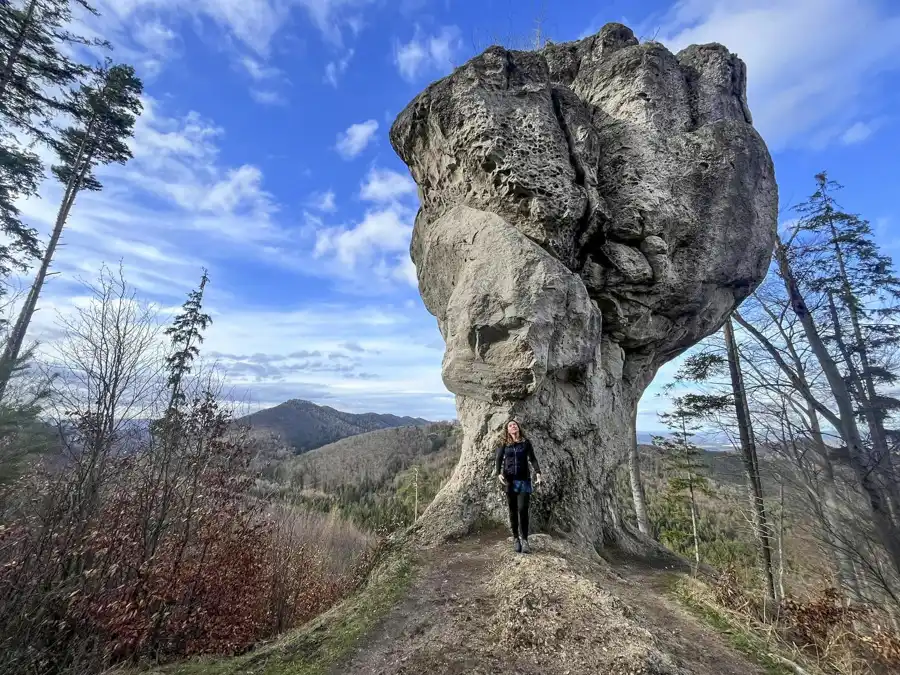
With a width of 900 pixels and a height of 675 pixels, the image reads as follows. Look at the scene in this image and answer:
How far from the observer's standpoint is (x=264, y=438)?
835 cm

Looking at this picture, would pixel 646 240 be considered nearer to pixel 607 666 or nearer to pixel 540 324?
pixel 540 324

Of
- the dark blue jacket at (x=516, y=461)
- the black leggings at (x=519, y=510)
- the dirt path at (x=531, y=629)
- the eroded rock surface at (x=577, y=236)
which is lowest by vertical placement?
the dirt path at (x=531, y=629)

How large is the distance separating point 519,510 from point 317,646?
283 cm

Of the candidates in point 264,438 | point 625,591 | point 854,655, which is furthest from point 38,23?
point 854,655

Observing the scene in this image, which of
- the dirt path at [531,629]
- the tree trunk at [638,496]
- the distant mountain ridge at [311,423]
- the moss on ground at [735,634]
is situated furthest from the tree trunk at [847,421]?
the distant mountain ridge at [311,423]

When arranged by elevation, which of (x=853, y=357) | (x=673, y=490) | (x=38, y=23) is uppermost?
(x=38, y=23)

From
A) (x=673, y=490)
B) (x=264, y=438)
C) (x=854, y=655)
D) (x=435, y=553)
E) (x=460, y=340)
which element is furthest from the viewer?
(x=673, y=490)

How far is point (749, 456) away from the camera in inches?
441

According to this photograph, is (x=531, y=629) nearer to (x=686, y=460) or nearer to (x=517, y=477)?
(x=517, y=477)

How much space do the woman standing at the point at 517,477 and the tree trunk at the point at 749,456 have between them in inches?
290

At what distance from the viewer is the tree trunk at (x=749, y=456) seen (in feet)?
34.1

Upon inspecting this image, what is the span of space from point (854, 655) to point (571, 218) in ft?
23.2

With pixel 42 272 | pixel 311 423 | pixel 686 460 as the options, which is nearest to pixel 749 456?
pixel 686 460

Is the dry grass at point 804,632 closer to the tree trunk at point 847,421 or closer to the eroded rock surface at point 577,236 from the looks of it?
the tree trunk at point 847,421
